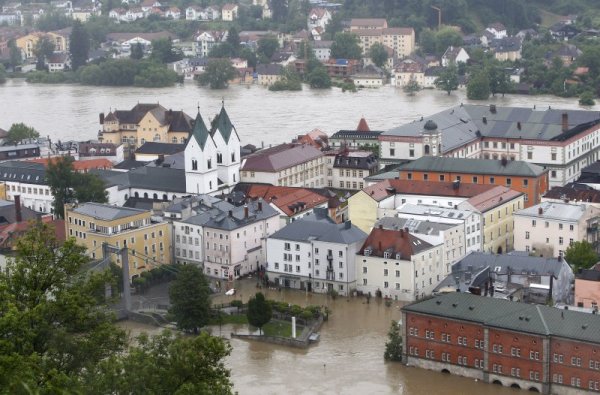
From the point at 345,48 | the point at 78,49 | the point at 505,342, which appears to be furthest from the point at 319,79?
the point at 505,342

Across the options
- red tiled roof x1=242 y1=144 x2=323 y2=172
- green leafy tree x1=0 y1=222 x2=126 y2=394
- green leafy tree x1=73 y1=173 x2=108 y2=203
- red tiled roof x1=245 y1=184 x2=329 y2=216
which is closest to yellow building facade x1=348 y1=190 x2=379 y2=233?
red tiled roof x1=245 y1=184 x2=329 y2=216

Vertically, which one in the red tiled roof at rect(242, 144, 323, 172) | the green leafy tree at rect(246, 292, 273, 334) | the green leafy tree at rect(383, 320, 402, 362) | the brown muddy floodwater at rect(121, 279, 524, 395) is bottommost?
the brown muddy floodwater at rect(121, 279, 524, 395)

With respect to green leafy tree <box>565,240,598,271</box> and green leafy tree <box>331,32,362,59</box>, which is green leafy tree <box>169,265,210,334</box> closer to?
green leafy tree <box>565,240,598,271</box>

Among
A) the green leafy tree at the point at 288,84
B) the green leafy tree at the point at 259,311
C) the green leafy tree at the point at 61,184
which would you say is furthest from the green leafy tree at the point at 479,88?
the green leafy tree at the point at 259,311

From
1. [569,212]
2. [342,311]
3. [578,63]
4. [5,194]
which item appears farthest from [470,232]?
[578,63]

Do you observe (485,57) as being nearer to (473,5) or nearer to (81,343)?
(473,5)

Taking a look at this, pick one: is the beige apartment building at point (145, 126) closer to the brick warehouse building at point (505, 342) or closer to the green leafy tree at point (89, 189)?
the green leafy tree at point (89, 189)
